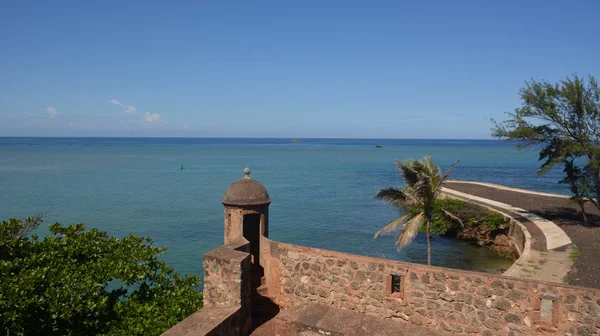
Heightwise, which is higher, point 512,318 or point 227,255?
point 227,255

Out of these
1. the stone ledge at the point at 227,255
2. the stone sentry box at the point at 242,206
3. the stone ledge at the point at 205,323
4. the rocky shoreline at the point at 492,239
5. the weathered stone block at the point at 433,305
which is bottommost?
the rocky shoreline at the point at 492,239

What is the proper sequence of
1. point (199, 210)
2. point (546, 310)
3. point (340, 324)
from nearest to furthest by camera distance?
point (546, 310) < point (340, 324) < point (199, 210)

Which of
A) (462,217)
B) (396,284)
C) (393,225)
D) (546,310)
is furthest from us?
(462,217)

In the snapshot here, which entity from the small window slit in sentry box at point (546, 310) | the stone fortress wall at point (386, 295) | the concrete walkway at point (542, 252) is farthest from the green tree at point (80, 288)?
the concrete walkway at point (542, 252)

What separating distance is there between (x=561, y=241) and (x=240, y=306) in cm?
1619

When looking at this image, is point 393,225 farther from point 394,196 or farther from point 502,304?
point 502,304

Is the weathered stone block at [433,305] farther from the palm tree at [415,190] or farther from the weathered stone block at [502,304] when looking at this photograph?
the palm tree at [415,190]

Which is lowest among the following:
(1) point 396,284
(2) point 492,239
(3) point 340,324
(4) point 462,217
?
(2) point 492,239

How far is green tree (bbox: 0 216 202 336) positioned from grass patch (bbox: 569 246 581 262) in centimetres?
1398

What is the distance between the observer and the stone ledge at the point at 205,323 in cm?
649

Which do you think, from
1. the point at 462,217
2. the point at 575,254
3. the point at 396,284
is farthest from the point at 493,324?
the point at 462,217

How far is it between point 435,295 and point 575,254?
12040mm

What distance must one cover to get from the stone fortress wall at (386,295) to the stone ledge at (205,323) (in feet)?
0.06

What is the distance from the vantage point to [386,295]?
777 cm
